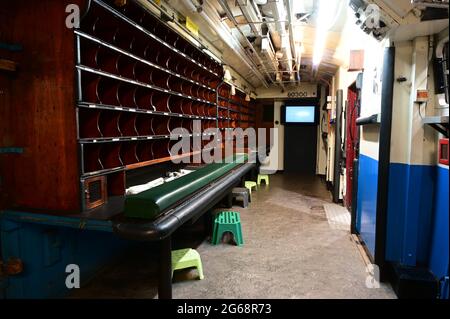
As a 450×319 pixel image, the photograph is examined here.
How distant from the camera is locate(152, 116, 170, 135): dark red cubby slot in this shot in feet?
10.3

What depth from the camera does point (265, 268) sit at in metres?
2.76

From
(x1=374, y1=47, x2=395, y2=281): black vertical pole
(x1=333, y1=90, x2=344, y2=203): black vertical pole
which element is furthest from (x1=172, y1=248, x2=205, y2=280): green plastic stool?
(x1=333, y1=90, x2=344, y2=203): black vertical pole

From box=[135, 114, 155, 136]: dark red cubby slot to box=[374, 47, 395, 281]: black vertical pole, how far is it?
211 cm

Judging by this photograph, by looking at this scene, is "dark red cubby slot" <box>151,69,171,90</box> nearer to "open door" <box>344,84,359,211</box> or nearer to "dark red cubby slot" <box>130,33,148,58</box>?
"dark red cubby slot" <box>130,33,148,58</box>

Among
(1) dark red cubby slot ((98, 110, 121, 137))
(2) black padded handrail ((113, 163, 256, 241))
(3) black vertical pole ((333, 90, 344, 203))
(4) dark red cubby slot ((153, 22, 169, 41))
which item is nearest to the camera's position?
(2) black padded handrail ((113, 163, 256, 241))

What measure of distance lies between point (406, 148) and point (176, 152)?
2.25 metres

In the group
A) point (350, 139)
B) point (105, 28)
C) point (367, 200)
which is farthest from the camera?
point (350, 139)

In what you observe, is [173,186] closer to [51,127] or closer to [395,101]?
[51,127]

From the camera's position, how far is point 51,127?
6.48 feet

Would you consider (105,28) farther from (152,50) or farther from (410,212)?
(410,212)

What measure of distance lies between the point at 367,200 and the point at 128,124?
255 cm

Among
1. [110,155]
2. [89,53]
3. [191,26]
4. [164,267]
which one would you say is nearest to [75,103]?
[89,53]

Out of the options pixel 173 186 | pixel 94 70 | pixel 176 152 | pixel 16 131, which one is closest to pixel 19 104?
pixel 16 131

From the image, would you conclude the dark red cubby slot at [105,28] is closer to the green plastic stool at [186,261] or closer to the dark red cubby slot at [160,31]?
the dark red cubby slot at [160,31]
